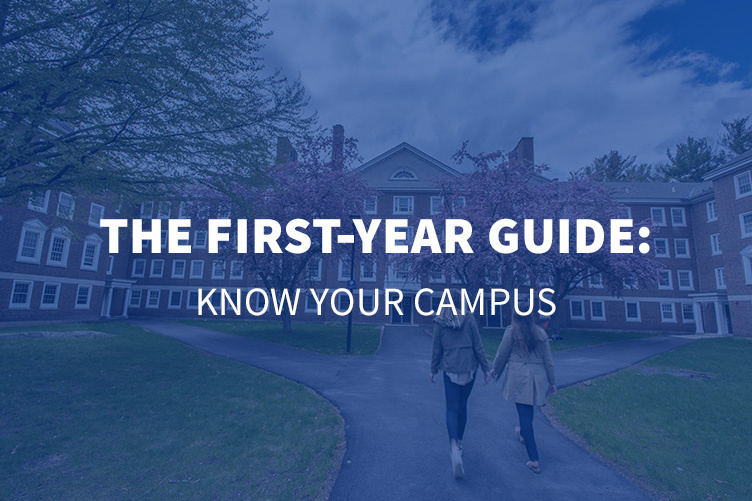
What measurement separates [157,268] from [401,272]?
26449 millimetres

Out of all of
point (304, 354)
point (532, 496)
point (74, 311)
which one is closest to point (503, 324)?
point (304, 354)

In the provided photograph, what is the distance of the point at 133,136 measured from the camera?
7422mm

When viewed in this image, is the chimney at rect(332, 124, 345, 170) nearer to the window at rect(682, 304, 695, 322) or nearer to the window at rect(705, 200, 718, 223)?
the window at rect(705, 200, 718, 223)

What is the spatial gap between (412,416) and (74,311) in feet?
111

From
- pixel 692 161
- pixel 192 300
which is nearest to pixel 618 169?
pixel 692 161

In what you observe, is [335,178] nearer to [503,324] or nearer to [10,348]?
[10,348]

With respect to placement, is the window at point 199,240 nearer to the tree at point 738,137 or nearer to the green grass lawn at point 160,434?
the green grass lawn at point 160,434

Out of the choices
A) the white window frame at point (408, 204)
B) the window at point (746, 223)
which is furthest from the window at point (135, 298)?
the window at point (746, 223)

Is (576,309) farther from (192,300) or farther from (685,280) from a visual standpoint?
(192,300)

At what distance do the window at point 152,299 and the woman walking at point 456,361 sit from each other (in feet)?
136

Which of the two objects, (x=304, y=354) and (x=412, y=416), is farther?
(x=304, y=354)

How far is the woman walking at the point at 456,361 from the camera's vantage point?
5.00 metres

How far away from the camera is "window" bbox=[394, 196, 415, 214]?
35312mm

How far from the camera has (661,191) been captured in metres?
38.2
